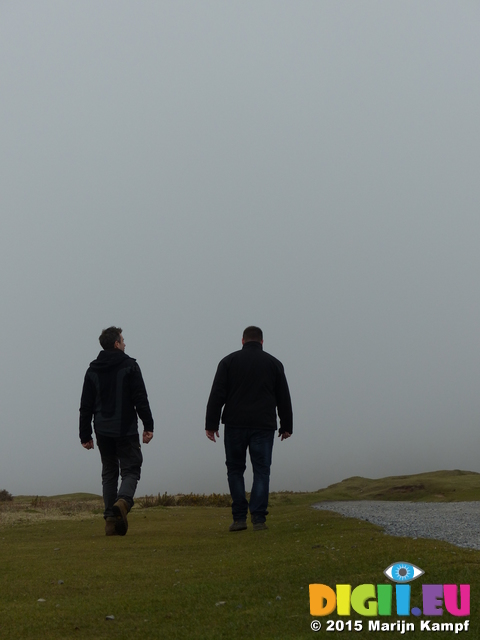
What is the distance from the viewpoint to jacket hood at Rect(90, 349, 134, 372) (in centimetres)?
1030

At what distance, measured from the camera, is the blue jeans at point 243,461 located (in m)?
9.84

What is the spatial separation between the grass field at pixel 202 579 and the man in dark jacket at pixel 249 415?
111 centimetres

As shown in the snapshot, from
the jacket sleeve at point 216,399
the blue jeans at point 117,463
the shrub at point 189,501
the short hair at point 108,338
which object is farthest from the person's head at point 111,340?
the shrub at point 189,501

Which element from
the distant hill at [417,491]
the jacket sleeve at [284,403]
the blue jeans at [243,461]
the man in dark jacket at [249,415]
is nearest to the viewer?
the blue jeans at [243,461]

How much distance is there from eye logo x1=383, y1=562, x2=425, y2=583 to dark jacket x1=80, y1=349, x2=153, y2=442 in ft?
18.7

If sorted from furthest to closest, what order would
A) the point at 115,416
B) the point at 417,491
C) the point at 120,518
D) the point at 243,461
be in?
the point at 417,491 < the point at 243,461 < the point at 115,416 < the point at 120,518

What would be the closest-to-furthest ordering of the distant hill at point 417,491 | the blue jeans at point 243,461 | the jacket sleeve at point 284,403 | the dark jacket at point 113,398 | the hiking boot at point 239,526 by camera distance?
Result: the hiking boot at point 239,526, the blue jeans at point 243,461, the dark jacket at point 113,398, the jacket sleeve at point 284,403, the distant hill at point 417,491

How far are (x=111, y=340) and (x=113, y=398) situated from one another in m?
0.96

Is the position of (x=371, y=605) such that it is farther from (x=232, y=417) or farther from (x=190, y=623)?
(x=232, y=417)

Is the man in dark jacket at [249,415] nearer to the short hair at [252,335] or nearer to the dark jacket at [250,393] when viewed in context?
the dark jacket at [250,393]

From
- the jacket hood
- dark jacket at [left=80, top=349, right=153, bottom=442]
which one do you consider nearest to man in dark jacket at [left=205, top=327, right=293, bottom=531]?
dark jacket at [left=80, top=349, right=153, bottom=442]

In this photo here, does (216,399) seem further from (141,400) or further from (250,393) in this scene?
(141,400)

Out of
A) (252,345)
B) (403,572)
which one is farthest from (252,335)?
(403,572)

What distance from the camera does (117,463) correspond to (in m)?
10.3
